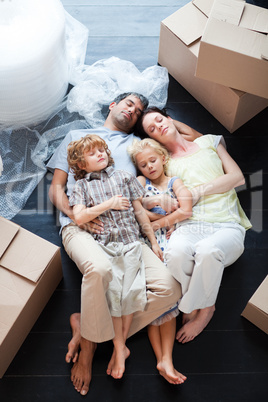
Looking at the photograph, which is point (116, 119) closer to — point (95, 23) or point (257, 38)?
point (257, 38)

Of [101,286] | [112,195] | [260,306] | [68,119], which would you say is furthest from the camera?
[68,119]

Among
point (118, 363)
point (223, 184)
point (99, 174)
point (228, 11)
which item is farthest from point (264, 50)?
point (118, 363)

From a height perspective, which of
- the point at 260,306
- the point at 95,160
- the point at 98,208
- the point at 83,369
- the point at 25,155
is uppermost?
the point at 95,160

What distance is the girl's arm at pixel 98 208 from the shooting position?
183 centimetres

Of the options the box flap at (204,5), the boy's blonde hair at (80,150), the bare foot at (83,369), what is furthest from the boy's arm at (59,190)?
the box flap at (204,5)

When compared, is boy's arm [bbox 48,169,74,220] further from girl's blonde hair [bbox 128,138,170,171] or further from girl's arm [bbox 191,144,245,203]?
girl's arm [bbox 191,144,245,203]

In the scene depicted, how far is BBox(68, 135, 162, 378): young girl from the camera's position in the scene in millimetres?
1777

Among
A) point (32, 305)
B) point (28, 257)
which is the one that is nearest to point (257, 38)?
point (28, 257)

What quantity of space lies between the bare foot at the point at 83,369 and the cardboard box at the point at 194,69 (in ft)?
4.27

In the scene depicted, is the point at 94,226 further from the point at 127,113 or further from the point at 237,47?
the point at 237,47

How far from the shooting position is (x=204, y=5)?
2311 millimetres

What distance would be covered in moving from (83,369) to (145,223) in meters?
0.62

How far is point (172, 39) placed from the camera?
93.5 inches

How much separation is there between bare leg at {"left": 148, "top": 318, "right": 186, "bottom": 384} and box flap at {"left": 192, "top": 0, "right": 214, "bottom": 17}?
148cm
